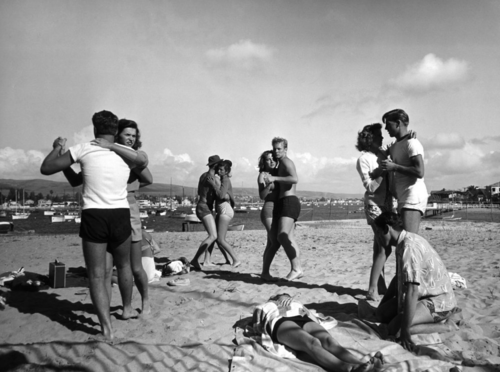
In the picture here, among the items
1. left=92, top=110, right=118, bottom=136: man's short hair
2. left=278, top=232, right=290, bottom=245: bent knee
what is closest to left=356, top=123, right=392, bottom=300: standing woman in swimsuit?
left=278, top=232, right=290, bottom=245: bent knee

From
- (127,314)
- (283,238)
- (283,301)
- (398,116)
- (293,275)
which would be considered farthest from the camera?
(293,275)

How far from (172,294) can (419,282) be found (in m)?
3.00

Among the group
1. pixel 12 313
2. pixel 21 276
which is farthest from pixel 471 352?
pixel 21 276

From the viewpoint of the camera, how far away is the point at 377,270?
4.26 m

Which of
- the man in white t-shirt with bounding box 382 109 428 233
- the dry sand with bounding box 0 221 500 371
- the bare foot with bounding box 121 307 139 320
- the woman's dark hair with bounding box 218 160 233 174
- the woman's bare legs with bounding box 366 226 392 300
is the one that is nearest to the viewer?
the dry sand with bounding box 0 221 500 371

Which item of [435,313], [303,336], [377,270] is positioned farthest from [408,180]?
[303,336]

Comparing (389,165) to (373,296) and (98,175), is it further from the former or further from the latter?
(98,175)

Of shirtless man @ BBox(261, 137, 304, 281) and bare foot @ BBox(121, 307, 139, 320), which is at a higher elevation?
shirtless man @ BBox(261, 137, 304, 281)

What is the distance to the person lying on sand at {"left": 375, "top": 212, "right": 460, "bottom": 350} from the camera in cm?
285

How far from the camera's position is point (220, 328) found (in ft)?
11.4

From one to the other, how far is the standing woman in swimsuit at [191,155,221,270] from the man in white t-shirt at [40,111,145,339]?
3.41 meters

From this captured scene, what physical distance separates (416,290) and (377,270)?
1.44 m

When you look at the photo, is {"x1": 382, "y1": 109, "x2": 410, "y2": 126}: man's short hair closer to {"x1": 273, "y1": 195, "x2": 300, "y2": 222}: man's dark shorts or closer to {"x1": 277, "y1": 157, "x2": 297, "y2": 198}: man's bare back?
{"x1": 277, "y1": 157, "x2": 297, "y2": 198}: man's bare back

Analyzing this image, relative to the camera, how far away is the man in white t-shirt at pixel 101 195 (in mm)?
2945
